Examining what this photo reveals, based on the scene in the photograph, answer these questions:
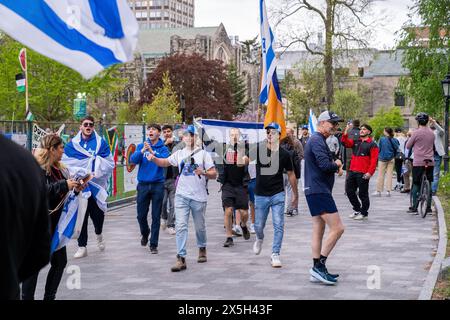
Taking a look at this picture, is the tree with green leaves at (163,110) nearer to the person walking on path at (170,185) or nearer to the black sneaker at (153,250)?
the person walking on path at (170,185)

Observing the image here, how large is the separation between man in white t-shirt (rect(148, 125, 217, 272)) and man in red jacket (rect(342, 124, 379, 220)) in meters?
5.81

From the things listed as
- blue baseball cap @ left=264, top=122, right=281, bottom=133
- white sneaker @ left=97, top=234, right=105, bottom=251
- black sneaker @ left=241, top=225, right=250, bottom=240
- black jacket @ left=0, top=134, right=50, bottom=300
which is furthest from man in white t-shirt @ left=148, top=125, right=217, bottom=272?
black jacket @ left=0, top=134, right=50, bottom=300

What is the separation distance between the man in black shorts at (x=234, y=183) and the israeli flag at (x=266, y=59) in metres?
1.27

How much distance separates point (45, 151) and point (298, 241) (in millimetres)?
5674

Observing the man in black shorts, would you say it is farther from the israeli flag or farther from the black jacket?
the black jacket

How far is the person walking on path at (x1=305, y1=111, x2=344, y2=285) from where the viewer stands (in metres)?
8.62

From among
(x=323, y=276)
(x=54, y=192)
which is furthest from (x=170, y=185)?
(x=54, y=192)

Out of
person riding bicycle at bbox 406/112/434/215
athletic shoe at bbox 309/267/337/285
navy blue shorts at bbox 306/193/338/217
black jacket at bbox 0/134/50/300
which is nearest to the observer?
black jacket at bbox 0/134/50/300

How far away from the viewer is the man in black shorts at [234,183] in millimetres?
11828

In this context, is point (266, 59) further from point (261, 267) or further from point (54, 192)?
point (54, 192)

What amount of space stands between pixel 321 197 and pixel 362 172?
275 inches

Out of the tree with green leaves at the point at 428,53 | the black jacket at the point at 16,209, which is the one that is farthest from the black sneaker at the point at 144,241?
the tree with green leaves at the point at 428,53
